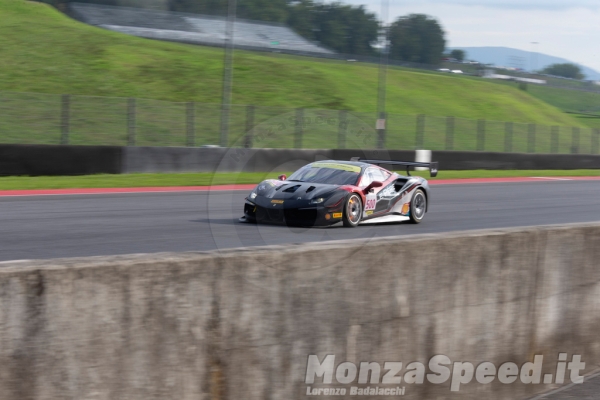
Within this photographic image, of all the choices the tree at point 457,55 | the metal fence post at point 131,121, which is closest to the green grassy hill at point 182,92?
the metal fence post at point 131,121

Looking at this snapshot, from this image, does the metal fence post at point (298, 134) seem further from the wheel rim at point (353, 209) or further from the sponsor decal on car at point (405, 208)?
the wheel rim at point (353, 209)

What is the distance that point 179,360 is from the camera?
370 cm

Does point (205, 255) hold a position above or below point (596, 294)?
above

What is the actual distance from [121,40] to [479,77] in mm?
37945

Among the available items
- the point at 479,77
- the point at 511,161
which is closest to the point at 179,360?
the point at 511,161

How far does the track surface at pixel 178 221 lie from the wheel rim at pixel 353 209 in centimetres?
24

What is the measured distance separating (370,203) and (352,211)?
0.54m

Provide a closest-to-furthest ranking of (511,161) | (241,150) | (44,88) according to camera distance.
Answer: (241,150) → (511,161) → (44,88)

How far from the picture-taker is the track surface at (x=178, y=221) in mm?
10344

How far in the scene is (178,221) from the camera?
13133 mm

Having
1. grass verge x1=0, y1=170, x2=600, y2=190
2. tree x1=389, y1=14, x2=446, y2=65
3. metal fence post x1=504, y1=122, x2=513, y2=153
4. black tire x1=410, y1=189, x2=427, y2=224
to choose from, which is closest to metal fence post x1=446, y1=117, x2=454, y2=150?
metal fence post x1=504, y1=122, x2=513, y2=153

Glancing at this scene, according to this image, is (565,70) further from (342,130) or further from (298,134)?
(298,134)

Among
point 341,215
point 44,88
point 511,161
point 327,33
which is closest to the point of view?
point 341,215

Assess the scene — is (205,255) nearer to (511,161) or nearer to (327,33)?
(511,161)
